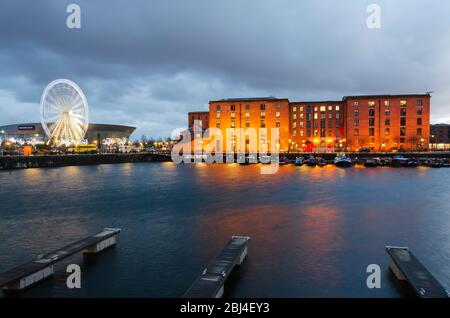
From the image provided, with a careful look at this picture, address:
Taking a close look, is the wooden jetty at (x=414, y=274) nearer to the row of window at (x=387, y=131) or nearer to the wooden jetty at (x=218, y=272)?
the wooden jetty at (x=218, y=272)

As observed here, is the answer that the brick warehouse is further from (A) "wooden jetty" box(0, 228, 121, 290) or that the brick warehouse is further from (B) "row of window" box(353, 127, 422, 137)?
(A) "wooden jetty" box(0, 228, 121, 290)

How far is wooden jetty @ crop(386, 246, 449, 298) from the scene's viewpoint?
1243 centimetres

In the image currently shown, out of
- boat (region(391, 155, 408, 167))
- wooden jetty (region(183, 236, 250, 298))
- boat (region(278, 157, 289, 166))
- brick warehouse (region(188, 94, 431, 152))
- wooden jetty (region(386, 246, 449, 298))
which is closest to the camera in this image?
wooden jetty (region(183, 236, 250, 298))

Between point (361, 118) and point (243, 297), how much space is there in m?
125

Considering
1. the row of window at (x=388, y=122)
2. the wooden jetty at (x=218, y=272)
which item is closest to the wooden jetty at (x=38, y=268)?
the wooden jetty at (x=218, y=272)

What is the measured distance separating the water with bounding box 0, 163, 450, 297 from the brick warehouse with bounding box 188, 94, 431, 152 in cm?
8475

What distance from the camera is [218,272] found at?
14.0 meters

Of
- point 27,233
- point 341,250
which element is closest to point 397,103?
point 341,250

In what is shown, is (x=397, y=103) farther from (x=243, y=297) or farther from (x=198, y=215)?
(x=243, y=297)

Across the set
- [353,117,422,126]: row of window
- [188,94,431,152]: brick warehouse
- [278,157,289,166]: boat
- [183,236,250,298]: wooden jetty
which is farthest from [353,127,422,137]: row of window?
[183,236,250,298]: wooden jetty

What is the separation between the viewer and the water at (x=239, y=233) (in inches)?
590

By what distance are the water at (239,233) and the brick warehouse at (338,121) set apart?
8475 centimetres

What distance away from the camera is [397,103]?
12325 cm
